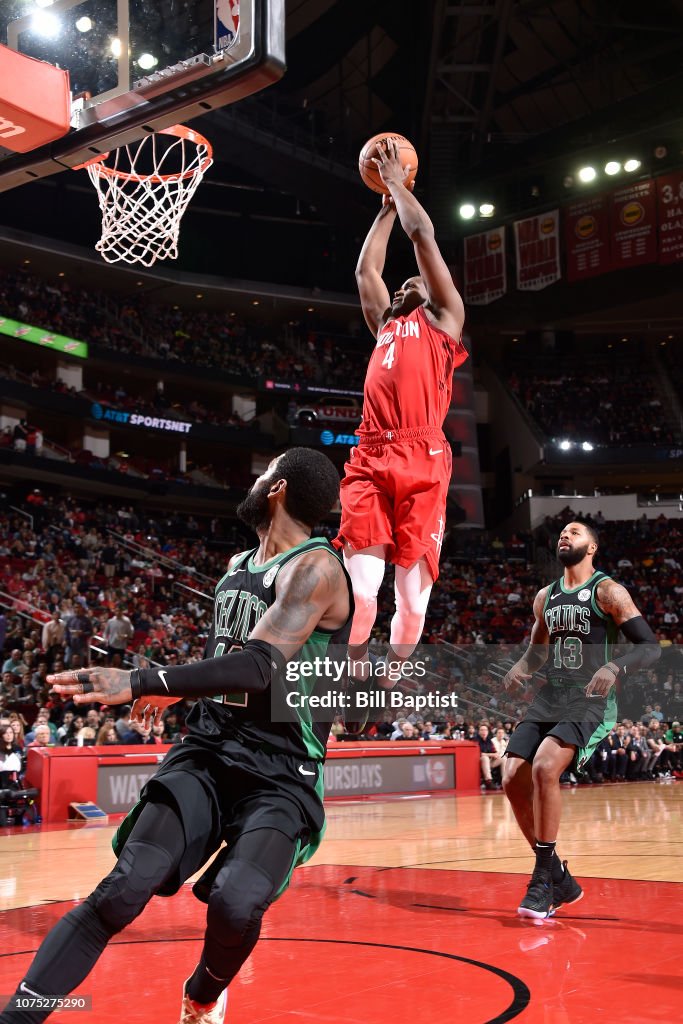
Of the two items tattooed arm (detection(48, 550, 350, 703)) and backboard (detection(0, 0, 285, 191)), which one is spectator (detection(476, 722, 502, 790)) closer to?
backboard (detection(0, 0, 285, 191))

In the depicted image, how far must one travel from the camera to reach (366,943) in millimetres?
5238

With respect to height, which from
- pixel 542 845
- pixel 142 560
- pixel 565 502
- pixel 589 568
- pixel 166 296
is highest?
pixel 166 296

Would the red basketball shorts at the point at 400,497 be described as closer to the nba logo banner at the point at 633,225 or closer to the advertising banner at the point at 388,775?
the advertising banner at the point at 388,775

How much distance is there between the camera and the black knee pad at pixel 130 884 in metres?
3.16

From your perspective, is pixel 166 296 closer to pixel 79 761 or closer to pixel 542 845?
pixel 79 761

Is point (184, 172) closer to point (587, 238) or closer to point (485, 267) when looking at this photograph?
point (587, 238)

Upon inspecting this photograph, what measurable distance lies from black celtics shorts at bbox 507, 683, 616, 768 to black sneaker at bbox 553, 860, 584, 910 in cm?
69

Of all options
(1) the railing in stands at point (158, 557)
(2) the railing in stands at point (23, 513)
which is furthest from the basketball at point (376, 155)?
(2) the railing in stands at point (23, 513)

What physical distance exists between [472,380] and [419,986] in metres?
35.4

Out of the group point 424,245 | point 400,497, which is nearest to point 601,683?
point 400,497

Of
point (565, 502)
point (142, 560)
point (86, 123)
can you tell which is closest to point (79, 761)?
point (86, 123)

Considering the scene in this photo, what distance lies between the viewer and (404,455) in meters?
5.23

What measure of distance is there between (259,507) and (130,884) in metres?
1.39

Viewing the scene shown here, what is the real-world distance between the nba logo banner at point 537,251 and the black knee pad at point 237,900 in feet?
101
